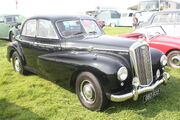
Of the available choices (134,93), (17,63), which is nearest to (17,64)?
(17,63)

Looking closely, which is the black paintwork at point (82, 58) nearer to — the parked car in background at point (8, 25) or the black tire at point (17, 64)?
the black tire at point (17, 64)

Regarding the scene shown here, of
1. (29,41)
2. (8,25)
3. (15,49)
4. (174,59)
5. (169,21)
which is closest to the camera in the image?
(29,41)

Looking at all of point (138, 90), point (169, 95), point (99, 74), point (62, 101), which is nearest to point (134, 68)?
point (138, 90)

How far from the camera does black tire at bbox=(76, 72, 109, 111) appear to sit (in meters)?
3.93

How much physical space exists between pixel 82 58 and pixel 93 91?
2.10 feet

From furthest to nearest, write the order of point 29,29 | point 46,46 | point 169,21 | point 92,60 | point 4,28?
1. point 4,28
2. point 169,21
3. point 29,29
4. point 46,46
5. point 92,60

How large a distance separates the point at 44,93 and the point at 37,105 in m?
0.63

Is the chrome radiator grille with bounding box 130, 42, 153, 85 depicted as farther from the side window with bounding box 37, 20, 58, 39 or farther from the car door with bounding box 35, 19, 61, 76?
the side window with bounding box 37, 20, 58, 39

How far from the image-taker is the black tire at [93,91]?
393cm

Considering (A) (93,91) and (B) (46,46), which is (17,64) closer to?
(B) (46,46)

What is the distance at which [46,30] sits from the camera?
5262mm

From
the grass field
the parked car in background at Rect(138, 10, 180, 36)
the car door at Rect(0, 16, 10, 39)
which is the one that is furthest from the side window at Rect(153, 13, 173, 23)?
the car door at Rect(0, 16, 10, 39)

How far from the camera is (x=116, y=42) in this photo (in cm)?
448

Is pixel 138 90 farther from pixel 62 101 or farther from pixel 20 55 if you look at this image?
pixel 20 55
